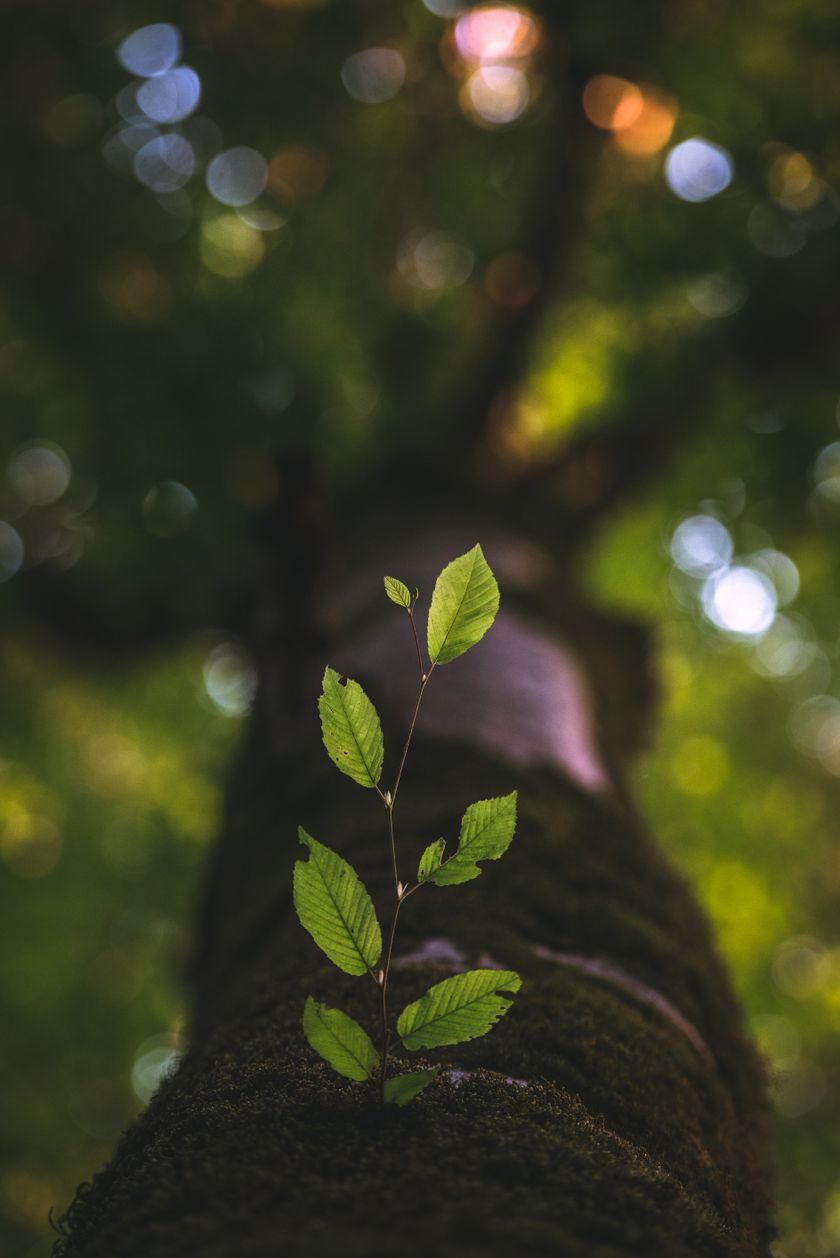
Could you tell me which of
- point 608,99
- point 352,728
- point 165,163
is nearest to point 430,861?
point 352,728

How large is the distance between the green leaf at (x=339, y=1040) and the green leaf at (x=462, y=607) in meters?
0.33

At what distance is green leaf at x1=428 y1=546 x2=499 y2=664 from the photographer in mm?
816

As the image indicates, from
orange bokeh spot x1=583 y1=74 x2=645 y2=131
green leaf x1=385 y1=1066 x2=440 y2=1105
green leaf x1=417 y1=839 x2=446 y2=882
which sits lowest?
green leaf x1=385 y1=1066 x2=440 y2=1105

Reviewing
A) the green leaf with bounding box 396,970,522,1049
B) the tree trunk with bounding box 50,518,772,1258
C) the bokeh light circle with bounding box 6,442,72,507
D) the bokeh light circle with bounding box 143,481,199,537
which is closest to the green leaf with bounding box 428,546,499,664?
the green leaf with bounding box 396,970,522,1049

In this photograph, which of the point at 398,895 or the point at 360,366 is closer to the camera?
the point at 398,895

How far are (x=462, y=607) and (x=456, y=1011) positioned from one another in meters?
0.38

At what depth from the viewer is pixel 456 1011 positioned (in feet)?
2.58

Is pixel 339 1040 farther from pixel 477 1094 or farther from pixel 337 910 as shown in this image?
pixel 477 1094

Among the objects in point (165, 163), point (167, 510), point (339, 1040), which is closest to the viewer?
point (339, 1040)

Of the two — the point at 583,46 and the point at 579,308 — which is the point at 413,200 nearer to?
the point at 579,308

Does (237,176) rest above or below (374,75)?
below

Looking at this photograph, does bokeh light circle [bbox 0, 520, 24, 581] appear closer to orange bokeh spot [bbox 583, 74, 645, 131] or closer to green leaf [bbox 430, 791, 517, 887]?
orange bokeh spot [bbox 583, 74, 645, 131]

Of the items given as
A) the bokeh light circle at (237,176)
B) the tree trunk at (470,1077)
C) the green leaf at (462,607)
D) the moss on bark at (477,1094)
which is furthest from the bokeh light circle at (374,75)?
the green leaf at (462,607)

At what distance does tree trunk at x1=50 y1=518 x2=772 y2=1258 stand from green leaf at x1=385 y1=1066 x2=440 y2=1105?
3cm
